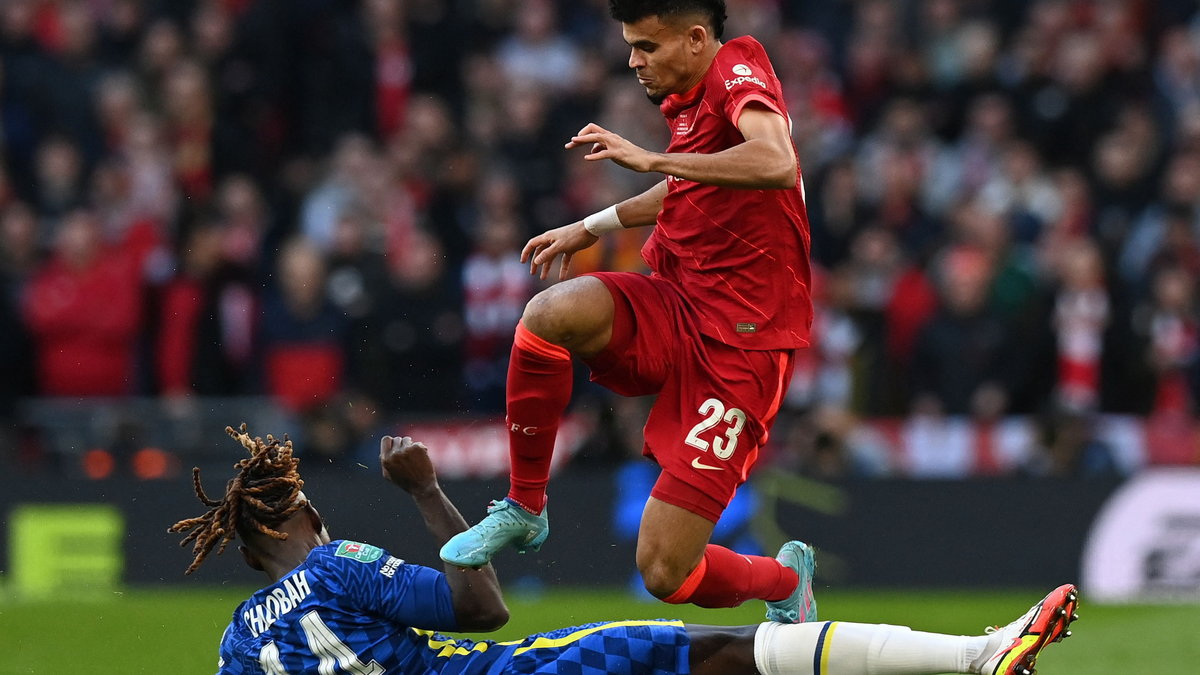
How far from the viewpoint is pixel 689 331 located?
6750 millimetres

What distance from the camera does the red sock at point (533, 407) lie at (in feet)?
21.6

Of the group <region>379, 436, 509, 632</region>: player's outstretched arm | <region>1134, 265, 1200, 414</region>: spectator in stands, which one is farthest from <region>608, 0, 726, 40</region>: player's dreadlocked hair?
<region>1134, 265, 1200, 414</region>: spectator in stands

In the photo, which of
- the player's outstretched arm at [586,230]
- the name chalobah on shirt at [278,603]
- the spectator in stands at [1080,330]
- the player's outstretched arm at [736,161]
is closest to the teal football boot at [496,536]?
the name chalobah on shirt at [278,603]

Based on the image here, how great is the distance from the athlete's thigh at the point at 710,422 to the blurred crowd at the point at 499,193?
6239 millimetres

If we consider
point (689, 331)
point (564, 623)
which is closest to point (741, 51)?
point (689, 331)

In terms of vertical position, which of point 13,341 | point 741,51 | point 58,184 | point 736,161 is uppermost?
point 741,51

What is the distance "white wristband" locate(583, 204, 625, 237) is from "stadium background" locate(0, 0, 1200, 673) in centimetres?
433

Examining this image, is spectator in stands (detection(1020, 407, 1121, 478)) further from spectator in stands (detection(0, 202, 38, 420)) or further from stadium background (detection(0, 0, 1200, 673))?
spectator in stands (detection(0, 202, 38, 420))

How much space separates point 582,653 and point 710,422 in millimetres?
1046

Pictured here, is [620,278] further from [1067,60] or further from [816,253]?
[1067,60]

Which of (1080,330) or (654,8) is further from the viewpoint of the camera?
(1080,330)

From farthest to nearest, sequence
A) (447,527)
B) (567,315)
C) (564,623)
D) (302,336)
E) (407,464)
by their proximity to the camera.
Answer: (302,336) → (564,623) → (567,315) → (447,527) → (407,464)

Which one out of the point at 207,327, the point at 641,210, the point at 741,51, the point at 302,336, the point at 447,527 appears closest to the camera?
the point at 447,527

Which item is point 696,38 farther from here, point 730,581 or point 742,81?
point 730,581
